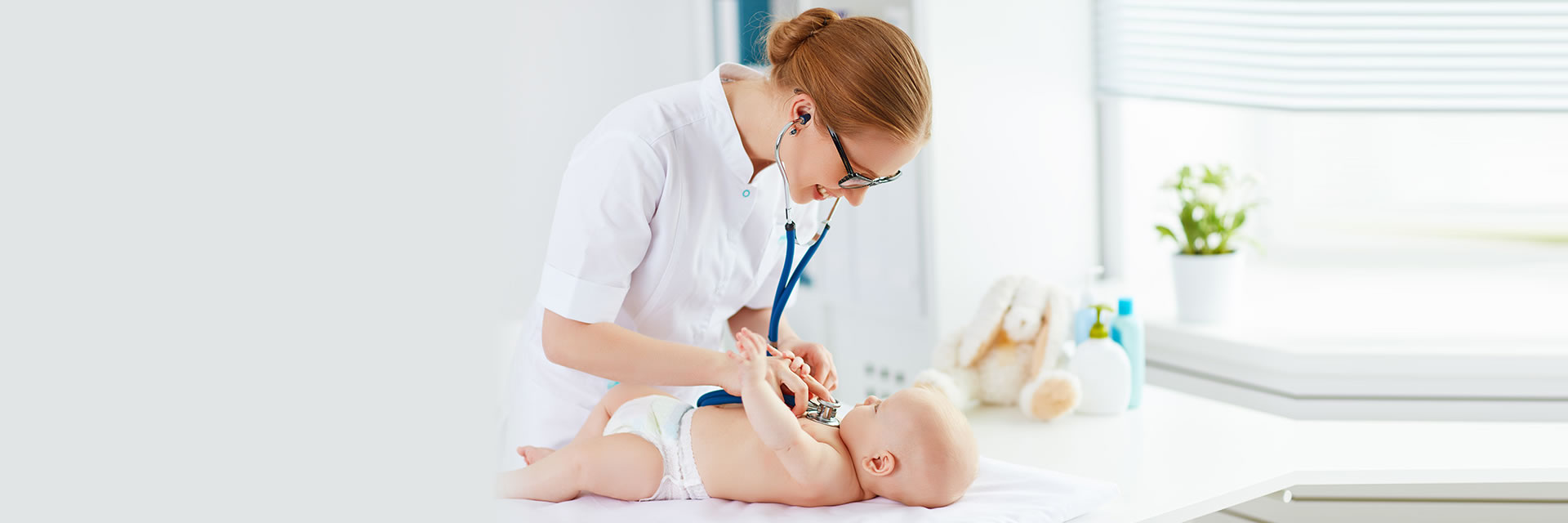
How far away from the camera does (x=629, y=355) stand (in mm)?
1362

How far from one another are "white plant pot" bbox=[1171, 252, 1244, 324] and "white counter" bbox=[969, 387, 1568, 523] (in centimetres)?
55

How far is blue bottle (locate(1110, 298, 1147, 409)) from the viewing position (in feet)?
6.55

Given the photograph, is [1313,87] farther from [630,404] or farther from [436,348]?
[436,348]

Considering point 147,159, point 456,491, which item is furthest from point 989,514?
point 147,159

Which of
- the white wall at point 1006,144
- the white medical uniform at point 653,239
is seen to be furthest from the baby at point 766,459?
the white wall at point 1006,144

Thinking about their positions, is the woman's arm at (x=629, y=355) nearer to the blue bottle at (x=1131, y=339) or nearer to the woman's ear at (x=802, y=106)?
the woman's ear at (x=802, y=106)

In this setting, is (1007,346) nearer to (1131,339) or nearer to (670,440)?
(1131,339)

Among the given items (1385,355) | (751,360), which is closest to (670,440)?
(751,360)

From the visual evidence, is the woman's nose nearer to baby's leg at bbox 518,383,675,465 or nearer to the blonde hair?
the blonde hair

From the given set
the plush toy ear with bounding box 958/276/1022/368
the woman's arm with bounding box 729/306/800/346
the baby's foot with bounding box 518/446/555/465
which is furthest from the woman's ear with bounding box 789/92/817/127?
the plush toy ear with bounding box 958/276/1022/368

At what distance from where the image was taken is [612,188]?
1356 mm

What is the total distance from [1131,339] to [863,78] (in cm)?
96

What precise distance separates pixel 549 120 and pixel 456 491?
2411 mm

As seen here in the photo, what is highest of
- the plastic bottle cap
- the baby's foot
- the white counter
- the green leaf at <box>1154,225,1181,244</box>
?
the green leaf at <box>1154,225,1181,244</box>
